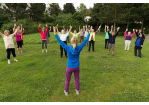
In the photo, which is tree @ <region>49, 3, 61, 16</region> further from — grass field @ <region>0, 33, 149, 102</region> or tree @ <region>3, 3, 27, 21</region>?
grass field @ <region>0, 33, 149, 102</region>

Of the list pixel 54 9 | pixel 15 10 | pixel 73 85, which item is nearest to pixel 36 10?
pixel 15 10

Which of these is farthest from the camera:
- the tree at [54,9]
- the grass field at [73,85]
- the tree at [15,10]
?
the tree at [54,9]

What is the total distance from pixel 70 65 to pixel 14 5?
40.3 meters

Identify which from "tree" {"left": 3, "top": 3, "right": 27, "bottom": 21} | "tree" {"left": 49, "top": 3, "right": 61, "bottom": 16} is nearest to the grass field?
"tree" {"left": 3, "top": 3, "right": 27, "bottom": 21}

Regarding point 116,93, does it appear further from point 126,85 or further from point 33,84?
point 33,84

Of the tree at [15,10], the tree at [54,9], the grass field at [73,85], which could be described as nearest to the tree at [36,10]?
the tree at [15,10]

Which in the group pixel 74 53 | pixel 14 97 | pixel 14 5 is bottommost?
pixel 14 97

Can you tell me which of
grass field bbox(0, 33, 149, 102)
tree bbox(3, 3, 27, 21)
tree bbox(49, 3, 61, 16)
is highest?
tree bbox(49, 3, 61, 16)

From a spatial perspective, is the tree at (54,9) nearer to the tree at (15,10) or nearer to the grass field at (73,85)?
the tree at (15,10)

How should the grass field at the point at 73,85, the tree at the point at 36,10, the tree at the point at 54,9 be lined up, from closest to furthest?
the grass field at the point at 73,85 < the tree at the point at 36,10 < the tree at the point at 54,9

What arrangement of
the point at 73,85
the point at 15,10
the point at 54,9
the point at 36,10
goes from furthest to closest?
the point at 54,9
the point at 36,10
the point at 15,10
the point at 73,85

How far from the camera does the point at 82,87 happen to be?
4.21 m

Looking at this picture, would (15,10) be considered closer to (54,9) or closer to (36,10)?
(36,10)

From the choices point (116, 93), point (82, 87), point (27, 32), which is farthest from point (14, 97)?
point (27, 32)
